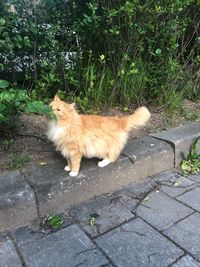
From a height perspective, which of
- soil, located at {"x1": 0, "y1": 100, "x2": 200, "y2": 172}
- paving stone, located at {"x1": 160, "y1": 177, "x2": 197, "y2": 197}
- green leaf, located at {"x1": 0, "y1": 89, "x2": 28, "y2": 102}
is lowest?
paving stone, located at {"x1": 160, "y1": 177, "x2": 197, "y2": 197}

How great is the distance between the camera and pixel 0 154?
312 centimetres

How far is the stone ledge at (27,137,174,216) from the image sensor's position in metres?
2.71

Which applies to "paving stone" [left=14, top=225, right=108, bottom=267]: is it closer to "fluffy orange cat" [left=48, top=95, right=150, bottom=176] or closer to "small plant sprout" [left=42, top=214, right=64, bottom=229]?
"small plant sprout" [left=42, top=214, right=64, bottom=229]

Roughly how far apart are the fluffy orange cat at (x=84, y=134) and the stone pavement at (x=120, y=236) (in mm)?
406

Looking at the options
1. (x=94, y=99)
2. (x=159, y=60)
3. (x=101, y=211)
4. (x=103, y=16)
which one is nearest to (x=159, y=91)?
(x=159, y=60)

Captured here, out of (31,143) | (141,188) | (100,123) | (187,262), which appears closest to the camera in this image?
(187,262)

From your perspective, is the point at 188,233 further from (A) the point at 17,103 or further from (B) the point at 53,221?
(A) the point at 17,103

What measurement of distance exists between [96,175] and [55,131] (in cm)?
55

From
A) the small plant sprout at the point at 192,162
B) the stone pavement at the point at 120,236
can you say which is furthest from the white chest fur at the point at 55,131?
the small plant sprout at the point at 192,162

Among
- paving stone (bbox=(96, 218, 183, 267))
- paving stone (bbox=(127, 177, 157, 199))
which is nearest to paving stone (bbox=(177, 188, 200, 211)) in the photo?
paving stone (bbox=(127, 177, 157, 199))

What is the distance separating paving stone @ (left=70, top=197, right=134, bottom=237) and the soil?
0.56 meters

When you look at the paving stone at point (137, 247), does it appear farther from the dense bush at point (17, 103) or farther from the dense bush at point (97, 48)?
the dense bush at point (97, 48)

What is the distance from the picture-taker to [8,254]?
7.59 ft

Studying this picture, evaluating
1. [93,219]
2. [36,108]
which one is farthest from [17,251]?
[36,108]
